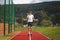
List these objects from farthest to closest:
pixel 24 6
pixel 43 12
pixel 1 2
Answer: pixel 43 12
pixel 24 6
pixel 1 2

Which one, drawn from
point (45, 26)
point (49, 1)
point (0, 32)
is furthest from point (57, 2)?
point (0, 32)

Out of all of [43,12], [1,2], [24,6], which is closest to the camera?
[1,2]

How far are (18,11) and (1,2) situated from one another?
33.8 feet

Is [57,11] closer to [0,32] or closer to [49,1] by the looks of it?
[49,1]

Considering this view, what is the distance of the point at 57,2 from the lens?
2619cm

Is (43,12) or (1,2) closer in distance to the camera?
(1,2)

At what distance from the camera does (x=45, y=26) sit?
2584 centimetres

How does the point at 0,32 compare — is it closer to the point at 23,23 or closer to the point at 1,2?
the point at 1,2

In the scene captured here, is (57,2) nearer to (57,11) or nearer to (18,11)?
(57,11)

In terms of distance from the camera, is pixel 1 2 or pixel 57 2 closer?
pixel 1 2

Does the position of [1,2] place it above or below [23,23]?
above

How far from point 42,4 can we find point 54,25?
2474mm

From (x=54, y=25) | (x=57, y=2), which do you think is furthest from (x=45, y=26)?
(x=57, y=2)

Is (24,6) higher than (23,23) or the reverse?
higher
